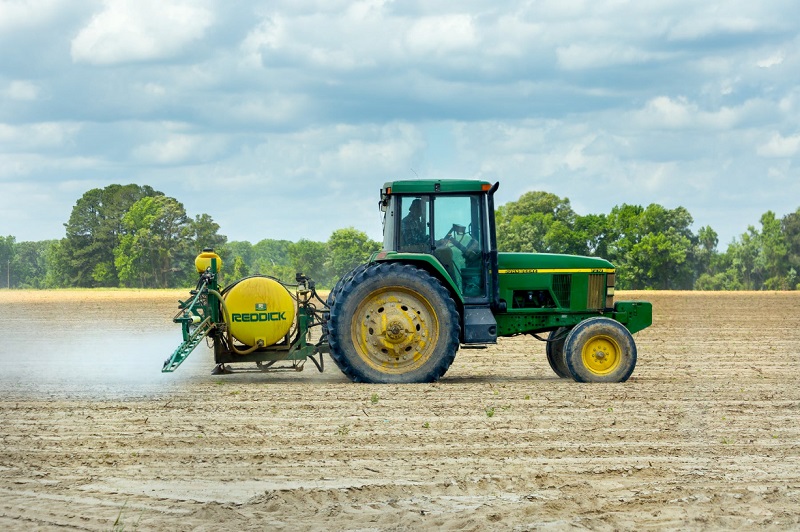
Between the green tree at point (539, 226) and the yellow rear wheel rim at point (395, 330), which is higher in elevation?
the green tree at point (539, 226)

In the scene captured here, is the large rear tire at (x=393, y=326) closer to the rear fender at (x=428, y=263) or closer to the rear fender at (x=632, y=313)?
the rear fender at (x=428, y=263)

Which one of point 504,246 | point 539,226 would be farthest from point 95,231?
point 539,226

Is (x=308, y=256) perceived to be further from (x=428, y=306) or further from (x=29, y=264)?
(x=428, y=306)

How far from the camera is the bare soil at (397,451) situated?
7031 mm

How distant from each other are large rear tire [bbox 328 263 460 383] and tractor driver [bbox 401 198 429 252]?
0.45 meters

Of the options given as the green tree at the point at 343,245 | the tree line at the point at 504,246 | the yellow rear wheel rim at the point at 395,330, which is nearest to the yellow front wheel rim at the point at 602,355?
the yellow rear wheel rim at the point at 395,330

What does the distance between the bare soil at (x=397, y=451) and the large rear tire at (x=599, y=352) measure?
34 centimetres

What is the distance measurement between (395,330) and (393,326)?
0.19ft

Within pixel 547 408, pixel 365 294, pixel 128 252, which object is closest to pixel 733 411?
pixel 547 408

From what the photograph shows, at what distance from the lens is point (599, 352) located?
44.0ft

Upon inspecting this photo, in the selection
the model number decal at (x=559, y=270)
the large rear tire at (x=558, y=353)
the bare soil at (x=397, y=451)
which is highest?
the model number decal at (x=559, y=270)

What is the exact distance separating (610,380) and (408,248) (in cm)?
315

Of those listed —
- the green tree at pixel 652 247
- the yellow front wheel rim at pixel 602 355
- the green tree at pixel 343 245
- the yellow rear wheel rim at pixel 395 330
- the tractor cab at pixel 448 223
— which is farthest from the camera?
the green tree at pixel 652 247

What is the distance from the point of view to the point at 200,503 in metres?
7.25
